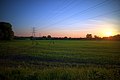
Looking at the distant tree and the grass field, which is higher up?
the distant tree

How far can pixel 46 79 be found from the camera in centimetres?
862

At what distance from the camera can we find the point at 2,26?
142 metres

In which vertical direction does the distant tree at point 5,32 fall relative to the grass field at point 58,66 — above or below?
above

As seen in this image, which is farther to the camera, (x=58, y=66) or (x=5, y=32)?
(x=5, y=32)

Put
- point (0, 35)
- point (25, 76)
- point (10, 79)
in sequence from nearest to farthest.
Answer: point (10, 79)
point (25, 76)
point (0, 35)

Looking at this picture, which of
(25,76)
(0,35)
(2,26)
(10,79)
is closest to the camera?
(10,79)

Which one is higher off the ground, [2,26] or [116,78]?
[2,26]

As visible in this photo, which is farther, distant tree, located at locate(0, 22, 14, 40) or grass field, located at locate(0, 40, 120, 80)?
distant tree, located at locate(0, 22, 14, 40)

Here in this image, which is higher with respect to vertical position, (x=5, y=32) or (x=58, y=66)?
(x=5, y=32)

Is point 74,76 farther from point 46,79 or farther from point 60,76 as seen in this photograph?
point 46,79

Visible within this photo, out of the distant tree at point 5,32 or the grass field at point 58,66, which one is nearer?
the grass field at point 58,66

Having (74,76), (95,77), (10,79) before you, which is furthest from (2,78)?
(95,77)

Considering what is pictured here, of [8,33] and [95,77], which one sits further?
[8,33]

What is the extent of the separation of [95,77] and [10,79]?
5.03 meters
